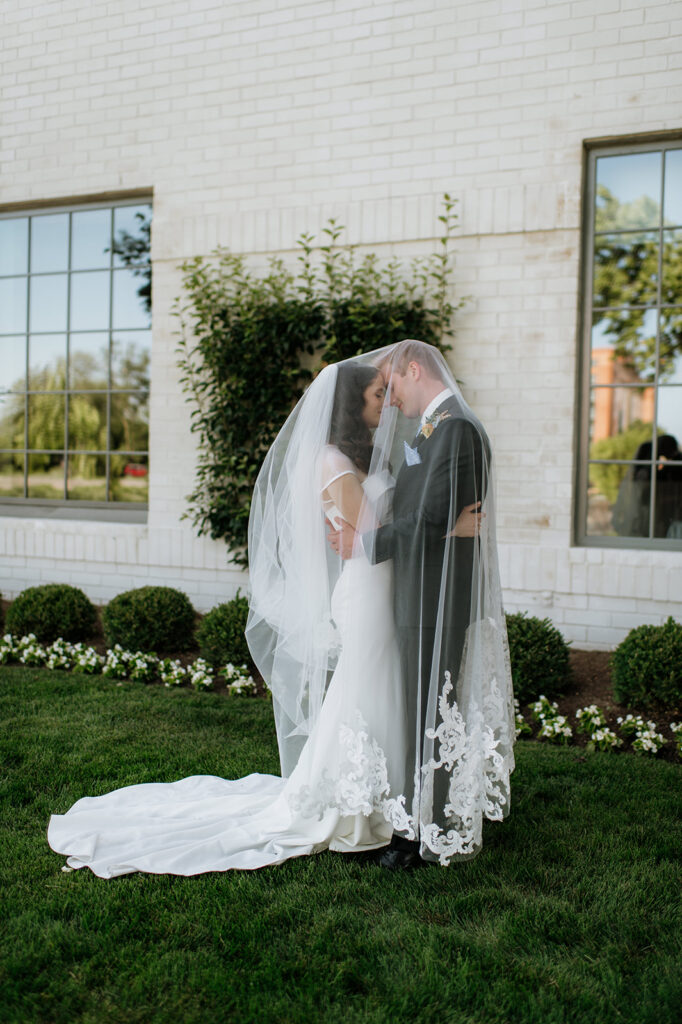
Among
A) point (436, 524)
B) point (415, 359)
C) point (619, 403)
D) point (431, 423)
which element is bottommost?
point (436, 524)

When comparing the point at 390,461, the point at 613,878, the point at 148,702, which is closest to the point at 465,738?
the point at 613,878

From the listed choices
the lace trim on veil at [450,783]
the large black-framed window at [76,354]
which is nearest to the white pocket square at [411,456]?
the lace trim on veil at [450,783]

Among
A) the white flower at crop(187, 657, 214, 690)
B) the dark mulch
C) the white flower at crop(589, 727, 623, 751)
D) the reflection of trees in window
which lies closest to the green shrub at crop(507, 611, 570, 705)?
the dark mulch

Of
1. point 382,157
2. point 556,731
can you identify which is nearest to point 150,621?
point 556,731

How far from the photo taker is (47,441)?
325 inches

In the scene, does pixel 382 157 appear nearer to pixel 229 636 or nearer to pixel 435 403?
pixel 229 636

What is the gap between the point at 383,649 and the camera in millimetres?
3162

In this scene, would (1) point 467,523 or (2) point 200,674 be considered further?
(2) point 200,674

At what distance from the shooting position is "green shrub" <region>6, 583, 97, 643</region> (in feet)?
21.6

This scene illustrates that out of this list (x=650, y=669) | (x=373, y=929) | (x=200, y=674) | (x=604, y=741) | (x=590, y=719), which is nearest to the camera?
(x=373, y=929)

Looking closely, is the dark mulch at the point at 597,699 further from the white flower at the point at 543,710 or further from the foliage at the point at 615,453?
the foliage at the point at 615,453

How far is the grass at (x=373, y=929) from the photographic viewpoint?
234cm

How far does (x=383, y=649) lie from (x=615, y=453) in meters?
4.77

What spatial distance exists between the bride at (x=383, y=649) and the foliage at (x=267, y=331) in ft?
10.6
